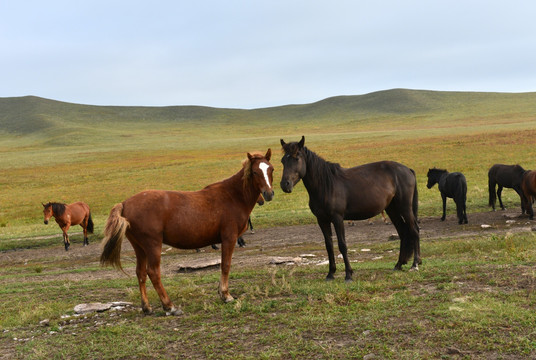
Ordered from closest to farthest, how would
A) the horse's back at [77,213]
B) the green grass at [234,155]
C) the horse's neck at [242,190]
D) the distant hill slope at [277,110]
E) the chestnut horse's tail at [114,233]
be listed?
1. the chestnut horse's tail at [114,233]
2. the horse's neck at [242,190]
3. the horse's back at [77,213]
4. the green grass at [234,155]
5. the distant hill slope at [277,110]

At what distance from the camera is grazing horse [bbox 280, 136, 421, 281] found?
866 cm

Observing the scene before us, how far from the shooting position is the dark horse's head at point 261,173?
7.38 meters

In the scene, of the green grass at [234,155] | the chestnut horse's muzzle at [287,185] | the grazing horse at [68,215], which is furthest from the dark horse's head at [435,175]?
the grazing horse at [68,215]

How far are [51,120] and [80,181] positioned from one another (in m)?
118

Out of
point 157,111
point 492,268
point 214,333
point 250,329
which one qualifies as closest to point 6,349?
point 214,333

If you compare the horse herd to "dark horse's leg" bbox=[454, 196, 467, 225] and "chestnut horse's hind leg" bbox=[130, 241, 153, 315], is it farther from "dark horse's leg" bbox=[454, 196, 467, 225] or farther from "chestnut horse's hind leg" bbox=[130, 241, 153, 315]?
"dark horse's leg" bbox=[454, 196, 467, 225]

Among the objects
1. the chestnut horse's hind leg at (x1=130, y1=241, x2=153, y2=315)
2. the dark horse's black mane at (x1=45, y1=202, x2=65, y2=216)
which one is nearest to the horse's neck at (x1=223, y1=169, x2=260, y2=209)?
the chestnut horse's hind leg at (x1=130, y1=241, x2=153, y2=315)

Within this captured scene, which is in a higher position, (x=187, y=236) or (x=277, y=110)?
(x=277, y=110)

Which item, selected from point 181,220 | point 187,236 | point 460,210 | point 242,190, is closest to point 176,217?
point 181,220

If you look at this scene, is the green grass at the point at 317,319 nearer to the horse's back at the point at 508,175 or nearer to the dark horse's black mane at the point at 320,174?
the dark horse's black mane at the point at 320,174

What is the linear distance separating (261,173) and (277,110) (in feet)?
562

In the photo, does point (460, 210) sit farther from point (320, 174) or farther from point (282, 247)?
point (320, 174)

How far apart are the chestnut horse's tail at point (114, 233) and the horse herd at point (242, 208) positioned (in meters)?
0.01

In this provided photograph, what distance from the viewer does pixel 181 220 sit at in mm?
7320
